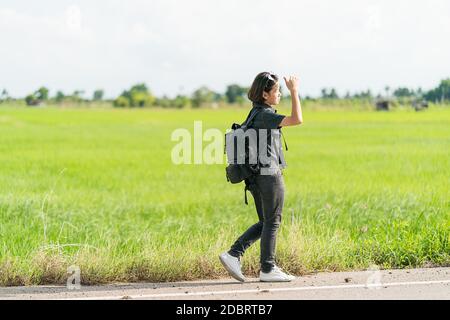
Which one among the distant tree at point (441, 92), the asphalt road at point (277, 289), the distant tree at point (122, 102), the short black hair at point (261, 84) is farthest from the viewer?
the distant tree at point (122, 102)

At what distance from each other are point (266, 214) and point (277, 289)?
2.04 ft

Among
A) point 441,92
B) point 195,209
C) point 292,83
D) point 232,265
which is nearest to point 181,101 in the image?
point 441,92

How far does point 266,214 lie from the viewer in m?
6.28

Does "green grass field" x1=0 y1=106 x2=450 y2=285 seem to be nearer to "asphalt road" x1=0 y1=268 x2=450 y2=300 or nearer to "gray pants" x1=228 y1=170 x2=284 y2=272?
"asphalt road" x1=0 y1=268 x2=450 y2=300

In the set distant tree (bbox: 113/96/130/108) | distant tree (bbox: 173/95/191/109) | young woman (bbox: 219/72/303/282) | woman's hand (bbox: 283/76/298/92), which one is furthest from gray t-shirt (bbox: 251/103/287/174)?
distant tree (bbox: 113/96/130/108)

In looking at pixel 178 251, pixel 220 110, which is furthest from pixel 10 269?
pixel 220 110

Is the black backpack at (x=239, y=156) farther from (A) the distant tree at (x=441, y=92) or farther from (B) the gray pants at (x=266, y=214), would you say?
(A) the distant tree at (x=441, y=92)

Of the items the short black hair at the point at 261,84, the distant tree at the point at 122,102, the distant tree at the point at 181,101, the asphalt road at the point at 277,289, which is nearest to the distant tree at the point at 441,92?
the asphalt road at the point at 277,289

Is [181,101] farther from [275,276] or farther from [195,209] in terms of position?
[275,276]

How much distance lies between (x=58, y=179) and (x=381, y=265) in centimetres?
1149

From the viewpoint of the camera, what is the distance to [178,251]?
689cm

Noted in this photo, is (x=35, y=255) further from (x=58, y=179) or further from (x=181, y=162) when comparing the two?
(x=181, y=162)

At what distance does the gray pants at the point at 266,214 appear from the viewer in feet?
20.3

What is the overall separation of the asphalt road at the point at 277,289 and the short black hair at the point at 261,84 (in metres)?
1.57
